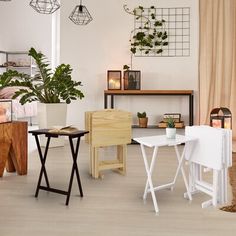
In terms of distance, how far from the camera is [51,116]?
614 centimetres

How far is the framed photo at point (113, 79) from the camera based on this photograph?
6.54m

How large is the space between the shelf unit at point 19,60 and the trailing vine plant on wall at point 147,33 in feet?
15.6

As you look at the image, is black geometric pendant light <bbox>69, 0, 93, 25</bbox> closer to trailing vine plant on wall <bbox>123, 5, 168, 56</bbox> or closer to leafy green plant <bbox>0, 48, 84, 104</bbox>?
trailing vine plant on wall <bbox>123, 5, 168, 56</bbox>

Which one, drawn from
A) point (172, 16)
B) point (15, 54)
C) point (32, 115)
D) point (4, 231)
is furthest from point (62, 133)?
point (15, 54)

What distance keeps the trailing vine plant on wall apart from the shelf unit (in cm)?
475

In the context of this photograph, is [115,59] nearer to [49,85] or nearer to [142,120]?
[142,120]

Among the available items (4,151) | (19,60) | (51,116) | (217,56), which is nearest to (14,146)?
(4,151)

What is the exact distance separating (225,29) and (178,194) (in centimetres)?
377

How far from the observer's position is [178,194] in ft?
11.8

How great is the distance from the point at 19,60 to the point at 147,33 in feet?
17.1

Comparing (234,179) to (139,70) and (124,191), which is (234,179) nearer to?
(124,191)

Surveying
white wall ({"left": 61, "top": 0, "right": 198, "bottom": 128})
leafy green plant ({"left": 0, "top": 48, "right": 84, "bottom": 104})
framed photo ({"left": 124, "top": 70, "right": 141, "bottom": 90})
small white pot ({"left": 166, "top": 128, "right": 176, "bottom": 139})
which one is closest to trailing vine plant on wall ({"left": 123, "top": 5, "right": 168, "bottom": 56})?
white wall ({"left": 61, "top": 0, "right": 198, "bottom": 128})

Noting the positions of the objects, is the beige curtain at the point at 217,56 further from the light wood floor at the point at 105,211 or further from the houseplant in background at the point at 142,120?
the light wood floor at the point at 105,211

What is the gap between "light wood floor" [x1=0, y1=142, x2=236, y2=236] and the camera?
2.73 m
